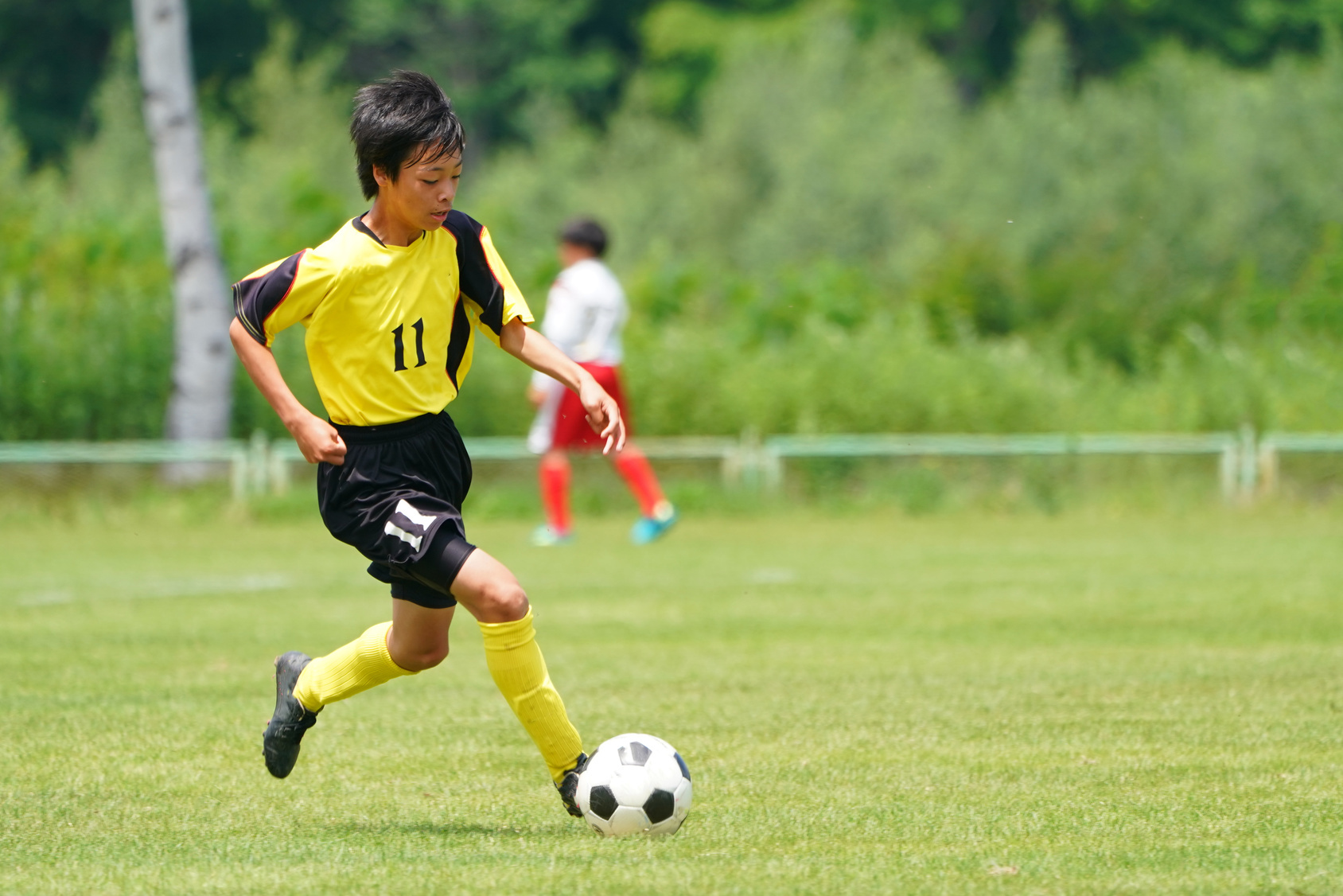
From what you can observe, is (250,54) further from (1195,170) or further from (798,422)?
(798,422)

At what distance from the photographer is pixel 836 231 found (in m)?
34.5

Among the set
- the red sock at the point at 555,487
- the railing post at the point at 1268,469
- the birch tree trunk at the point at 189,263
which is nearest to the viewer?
the red sock at the point at 555,487

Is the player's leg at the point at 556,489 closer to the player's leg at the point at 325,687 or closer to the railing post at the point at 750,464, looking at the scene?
the railing post at the point at 750,464

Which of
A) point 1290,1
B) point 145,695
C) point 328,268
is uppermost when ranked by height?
point 1290,1

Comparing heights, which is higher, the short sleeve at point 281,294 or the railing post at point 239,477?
the short sleeve at point 281,294

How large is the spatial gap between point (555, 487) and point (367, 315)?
9342 mm

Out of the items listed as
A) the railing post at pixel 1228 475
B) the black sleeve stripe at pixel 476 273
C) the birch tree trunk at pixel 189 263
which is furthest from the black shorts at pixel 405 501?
the railing post at pixel 1228 475

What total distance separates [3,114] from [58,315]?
2473 centimetres

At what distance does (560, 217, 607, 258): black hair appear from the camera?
14273 mm

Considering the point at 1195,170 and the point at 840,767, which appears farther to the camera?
the point at 1195,170

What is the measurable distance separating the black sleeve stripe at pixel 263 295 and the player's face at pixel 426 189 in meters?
0.27

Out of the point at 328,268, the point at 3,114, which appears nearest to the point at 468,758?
the point at 328,268

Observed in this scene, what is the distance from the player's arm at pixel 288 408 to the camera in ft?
15.0

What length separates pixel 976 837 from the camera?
4.54m
